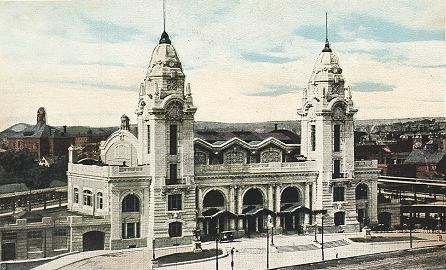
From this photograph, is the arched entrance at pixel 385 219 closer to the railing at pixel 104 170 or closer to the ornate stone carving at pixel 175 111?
the ornate stone carving at pixel 175 111

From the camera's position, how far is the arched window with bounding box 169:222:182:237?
18.0 metres

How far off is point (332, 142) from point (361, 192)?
145cm

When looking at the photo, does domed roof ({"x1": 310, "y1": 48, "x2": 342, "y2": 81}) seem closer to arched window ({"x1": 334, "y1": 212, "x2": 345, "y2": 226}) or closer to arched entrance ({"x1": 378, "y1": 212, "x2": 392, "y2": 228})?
arched window ({"x1": 334, "y1": 212, "x2": 345, "y2": 226})

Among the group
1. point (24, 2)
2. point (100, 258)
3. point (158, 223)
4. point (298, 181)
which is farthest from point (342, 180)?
point (24, 2)

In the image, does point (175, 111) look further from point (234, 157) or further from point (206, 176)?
point (234, 157)

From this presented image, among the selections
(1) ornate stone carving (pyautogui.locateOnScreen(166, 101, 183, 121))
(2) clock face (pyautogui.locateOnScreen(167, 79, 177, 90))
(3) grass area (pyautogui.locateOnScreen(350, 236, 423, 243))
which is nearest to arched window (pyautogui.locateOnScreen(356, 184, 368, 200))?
(3) grass area (pyautogui.locateOnScreen(350, 236, 423, 243))

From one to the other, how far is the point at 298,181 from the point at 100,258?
17.0 ft

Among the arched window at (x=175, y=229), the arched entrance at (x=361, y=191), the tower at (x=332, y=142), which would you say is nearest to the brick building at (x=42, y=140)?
the arched window at (x=175, y=229)

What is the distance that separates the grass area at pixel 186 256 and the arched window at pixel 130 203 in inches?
54.5

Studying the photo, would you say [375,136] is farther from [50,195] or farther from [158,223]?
[50,195]

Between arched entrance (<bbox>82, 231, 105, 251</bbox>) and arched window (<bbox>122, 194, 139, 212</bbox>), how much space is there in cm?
76

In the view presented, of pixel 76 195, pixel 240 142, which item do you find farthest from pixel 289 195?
pixel 76 195

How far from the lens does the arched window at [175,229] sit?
58.9ft

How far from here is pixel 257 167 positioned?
62.8ft
